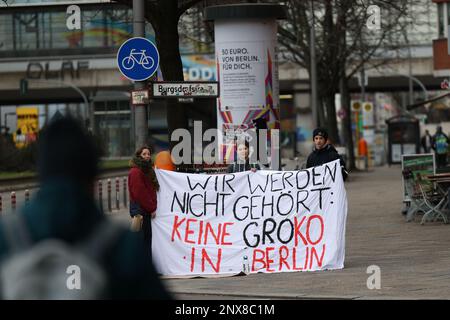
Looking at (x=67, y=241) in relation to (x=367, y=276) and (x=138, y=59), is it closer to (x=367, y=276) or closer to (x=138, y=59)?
(x=367, y=276)

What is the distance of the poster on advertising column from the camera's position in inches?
817

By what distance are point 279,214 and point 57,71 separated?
62.0m

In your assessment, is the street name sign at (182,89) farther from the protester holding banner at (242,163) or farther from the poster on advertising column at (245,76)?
the poster on advertising column at (245,76)

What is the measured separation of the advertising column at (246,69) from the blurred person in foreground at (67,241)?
17053mm

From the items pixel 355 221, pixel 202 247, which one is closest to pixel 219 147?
pixel 355 221

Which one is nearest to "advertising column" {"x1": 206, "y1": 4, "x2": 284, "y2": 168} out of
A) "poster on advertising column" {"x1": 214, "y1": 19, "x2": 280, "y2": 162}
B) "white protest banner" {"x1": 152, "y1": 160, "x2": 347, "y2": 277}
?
"poster on advertising column" {"x1": 214, "y1": 19, "x2": 280, "y2": 162}

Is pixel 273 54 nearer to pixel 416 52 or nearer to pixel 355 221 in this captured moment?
pixel 355 221

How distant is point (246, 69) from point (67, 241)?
1762 cm

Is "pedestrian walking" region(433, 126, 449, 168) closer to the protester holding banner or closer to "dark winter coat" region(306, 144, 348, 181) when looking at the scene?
the protester holding banner

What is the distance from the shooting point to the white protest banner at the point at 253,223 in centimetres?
1431

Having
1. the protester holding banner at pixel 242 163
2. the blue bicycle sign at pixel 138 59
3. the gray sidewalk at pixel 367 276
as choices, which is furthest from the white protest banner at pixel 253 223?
the blue bicycle sign at pixel 138 59

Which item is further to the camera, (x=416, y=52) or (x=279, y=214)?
(x=416, y=52)
